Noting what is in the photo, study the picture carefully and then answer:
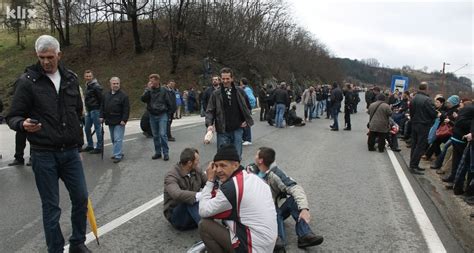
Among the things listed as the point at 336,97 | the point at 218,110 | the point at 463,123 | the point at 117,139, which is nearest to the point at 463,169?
the point at 463,123

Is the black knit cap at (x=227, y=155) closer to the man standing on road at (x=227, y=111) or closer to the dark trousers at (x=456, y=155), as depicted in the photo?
the man standing on road at (x=227, y=111)

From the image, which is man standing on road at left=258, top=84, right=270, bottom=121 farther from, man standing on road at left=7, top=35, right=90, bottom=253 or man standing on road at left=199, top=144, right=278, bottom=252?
man standing on road at left=199, top=144, right=278, bottom=252

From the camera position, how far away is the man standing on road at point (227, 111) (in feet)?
22.1

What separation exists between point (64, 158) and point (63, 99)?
1.86 ft

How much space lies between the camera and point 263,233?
3449 mm

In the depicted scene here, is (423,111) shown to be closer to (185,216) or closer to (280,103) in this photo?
(185,216)

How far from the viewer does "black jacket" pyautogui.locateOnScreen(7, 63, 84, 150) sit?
3.66m

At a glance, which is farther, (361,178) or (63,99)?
(361,178)

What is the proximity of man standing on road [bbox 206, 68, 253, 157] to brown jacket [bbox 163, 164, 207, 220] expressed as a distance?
5.32ft

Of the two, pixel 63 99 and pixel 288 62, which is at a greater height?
pixel 288 62

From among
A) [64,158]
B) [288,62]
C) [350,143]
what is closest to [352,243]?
[64,158]

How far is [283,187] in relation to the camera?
4.73 meters

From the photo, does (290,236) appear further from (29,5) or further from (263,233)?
(29,5)

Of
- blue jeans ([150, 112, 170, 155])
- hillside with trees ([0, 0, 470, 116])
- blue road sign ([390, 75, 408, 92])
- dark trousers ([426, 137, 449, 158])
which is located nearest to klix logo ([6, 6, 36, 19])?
hillside with trees ([0, 0, 470, 116])
